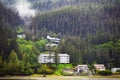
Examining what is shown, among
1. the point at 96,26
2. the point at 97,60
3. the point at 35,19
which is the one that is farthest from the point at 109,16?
the point at 35,19

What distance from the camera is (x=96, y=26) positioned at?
8.13 m

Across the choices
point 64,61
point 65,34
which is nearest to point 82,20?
point 65,34

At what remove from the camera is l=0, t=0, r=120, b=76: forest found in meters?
8.02

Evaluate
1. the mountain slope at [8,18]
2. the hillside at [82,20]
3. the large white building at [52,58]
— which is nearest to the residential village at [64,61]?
the large white building at [52,58]

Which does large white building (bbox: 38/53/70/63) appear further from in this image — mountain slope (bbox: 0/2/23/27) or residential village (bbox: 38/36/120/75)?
mountain slope (bbox: 0/2/23/27)

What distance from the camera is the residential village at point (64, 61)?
802 cm

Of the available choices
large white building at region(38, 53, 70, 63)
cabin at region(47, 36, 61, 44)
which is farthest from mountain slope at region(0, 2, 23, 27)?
large white building at region(38, 53, 70, 63)

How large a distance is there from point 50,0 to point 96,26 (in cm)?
93

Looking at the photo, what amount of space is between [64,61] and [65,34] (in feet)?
1.57

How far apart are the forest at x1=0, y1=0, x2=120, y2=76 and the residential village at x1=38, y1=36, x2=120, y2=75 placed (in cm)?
6

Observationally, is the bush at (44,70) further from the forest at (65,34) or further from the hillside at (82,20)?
the hillside at (82,20)

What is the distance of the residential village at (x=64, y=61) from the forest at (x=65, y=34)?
6cm

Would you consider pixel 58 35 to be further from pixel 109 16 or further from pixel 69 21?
pixel 109 16

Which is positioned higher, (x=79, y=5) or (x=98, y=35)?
(x=79, y=5)
